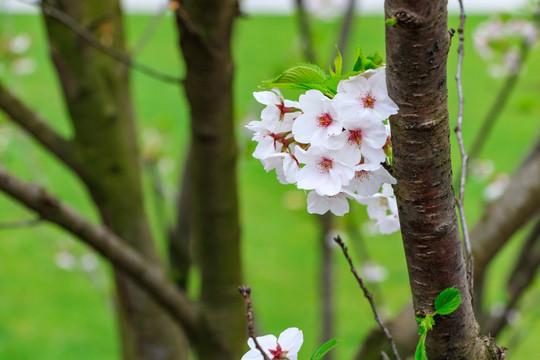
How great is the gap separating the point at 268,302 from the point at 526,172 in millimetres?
2813

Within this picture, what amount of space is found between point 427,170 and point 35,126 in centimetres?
116

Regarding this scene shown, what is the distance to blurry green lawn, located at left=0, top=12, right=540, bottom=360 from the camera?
3.36 meters

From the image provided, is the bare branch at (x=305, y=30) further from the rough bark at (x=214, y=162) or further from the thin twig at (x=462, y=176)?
the thin twig at (x=462, y=176)

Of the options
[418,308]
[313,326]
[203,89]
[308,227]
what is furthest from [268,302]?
[418,308]

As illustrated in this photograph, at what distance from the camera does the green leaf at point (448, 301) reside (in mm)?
580

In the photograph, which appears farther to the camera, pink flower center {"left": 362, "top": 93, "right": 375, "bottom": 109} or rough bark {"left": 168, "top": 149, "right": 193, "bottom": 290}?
rough bark {"left": 168, "top": 149, "right": 193, "bottom": 290}

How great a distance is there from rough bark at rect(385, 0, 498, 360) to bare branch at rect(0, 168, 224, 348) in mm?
824

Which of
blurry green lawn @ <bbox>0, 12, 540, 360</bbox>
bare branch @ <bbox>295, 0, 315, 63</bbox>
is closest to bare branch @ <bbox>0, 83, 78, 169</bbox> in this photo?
bare branch @ <bbox>295, 0, 315, 63</bbox>

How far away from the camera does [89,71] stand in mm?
1493

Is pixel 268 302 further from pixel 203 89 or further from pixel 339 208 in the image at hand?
pixel 339 208

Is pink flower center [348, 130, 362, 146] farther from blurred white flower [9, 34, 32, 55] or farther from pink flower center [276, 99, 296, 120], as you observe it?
blurred white flower [9, 34, 32, 55]

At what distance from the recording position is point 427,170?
555 mm

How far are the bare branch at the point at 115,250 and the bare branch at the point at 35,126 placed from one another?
0.86ft

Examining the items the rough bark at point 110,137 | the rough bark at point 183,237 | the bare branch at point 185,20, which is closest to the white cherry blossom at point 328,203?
the bare branch at point 185,20
